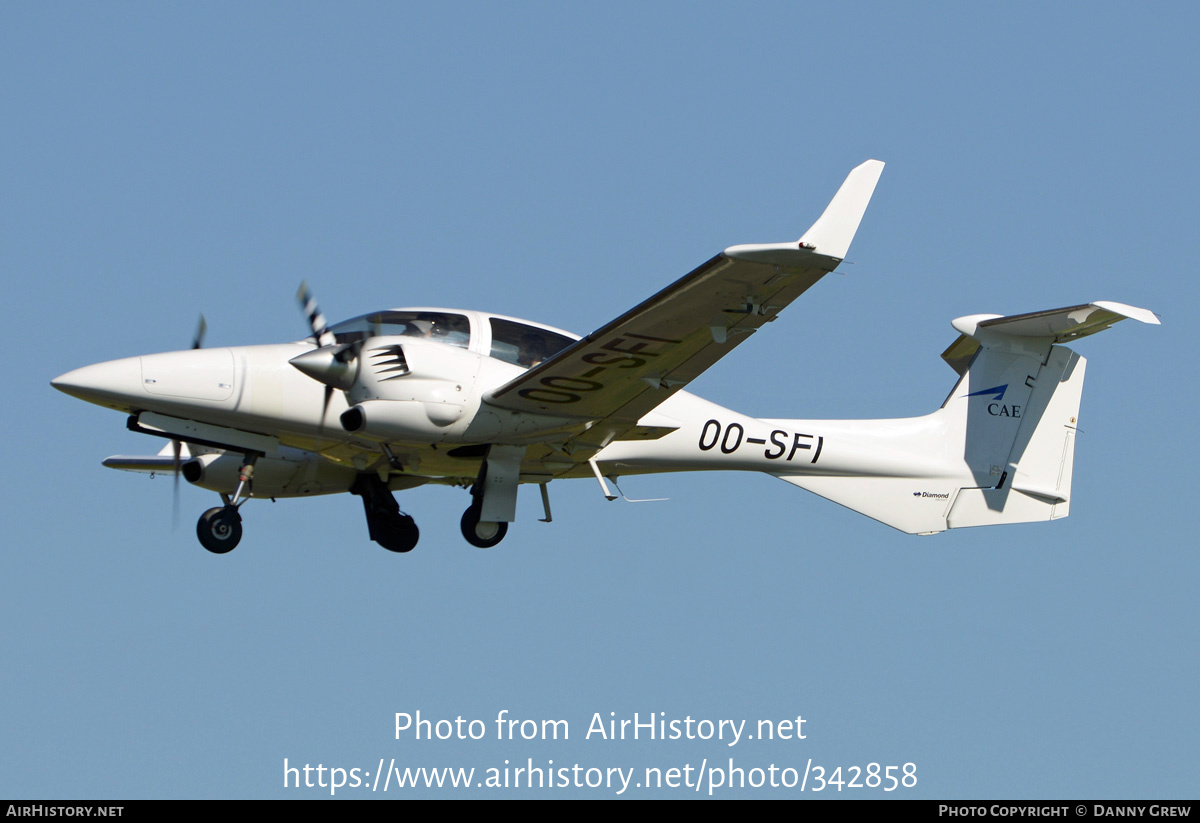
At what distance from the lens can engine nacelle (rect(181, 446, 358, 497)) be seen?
16734mm

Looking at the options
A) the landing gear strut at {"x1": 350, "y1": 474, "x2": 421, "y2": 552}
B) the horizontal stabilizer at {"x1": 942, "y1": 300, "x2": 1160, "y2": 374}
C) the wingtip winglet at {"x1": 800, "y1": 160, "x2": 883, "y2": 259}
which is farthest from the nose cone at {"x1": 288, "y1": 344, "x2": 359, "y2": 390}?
the horizontal stabilizer at {"x1": 942, "y1": 300, "x2": 1160, "y2": 374}

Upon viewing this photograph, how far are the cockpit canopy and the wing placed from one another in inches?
27.0

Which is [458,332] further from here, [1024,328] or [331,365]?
[1024,328]

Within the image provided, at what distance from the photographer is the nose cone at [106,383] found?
13.6 m

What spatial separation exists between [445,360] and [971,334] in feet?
24.9

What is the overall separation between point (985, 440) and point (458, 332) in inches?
294

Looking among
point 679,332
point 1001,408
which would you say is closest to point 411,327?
point 679,332

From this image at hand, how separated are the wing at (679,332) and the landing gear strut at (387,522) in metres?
2.60

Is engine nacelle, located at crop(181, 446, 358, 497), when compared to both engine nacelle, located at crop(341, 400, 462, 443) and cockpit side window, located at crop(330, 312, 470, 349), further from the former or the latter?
engine nacelle, located at crop(341, 400, 462, 443)

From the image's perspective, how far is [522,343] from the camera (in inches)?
572

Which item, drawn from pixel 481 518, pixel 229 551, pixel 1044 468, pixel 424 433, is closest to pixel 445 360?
pixel 424 433

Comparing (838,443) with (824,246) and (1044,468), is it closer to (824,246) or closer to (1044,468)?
(1044,468)

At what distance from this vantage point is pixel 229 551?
50.3 feet

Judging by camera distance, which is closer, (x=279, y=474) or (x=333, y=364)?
(x=333, y=364)
